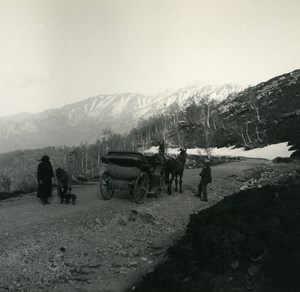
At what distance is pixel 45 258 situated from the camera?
852 cm

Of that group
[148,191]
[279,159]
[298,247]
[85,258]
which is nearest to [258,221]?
[298,247]

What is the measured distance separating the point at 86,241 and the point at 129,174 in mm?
3813

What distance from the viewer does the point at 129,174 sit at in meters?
13.1

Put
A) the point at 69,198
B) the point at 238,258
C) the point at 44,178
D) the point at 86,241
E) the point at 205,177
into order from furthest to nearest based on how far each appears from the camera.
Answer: the point at 205,177, the point at 44,178, the point at 69,198, the point at 86,241, the point at 238,258

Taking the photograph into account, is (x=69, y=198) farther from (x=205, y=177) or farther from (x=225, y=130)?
(x=225, y=130)

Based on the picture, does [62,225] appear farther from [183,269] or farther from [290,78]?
[290,78]

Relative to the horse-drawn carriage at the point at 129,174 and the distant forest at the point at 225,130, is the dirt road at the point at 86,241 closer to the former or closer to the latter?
the horse-drawn carriage at the point at 129,174

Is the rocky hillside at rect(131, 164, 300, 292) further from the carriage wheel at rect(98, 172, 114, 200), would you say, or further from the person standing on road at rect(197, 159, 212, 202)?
the person standing on road at rect(197, 159, 212, 202)

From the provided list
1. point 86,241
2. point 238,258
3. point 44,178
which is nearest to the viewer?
point 238,258

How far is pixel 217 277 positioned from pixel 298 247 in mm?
1726

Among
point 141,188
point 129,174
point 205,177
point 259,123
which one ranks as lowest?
point 141,188

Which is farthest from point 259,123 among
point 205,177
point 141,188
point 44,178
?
point 44,178

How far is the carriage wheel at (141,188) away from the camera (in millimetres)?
13034

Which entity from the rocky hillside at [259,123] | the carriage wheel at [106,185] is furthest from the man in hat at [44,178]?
the rocky hillside at [259,123]
